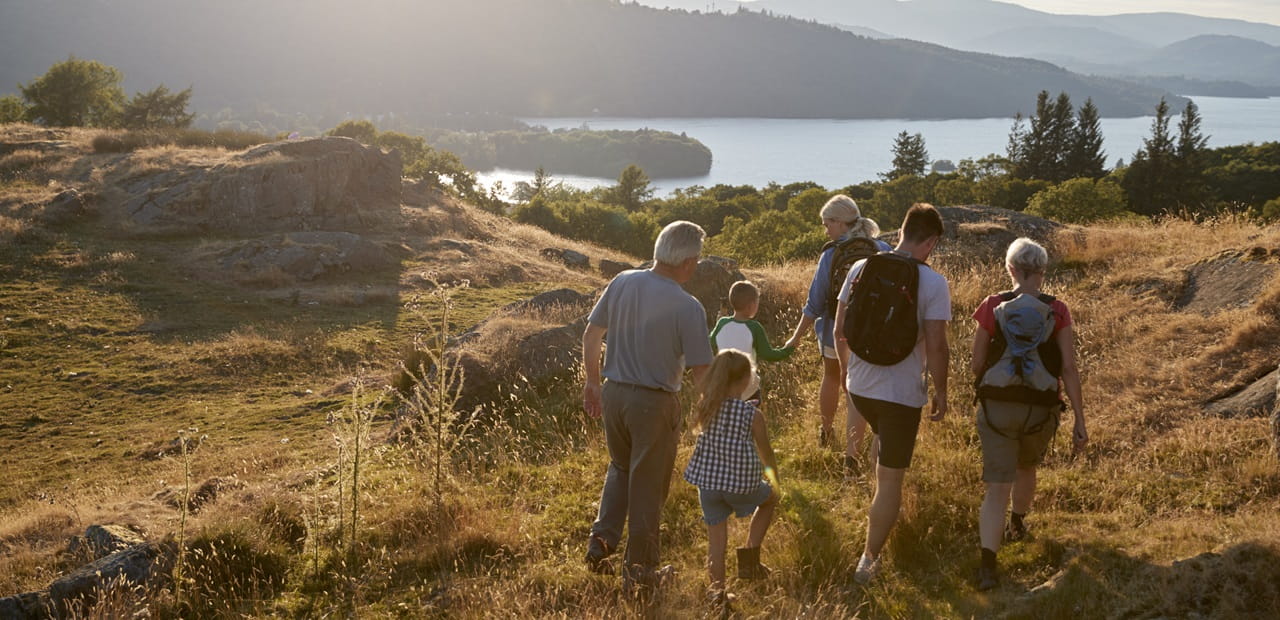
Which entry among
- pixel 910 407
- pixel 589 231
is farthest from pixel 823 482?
pixel 589 231

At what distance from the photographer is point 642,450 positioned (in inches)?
175

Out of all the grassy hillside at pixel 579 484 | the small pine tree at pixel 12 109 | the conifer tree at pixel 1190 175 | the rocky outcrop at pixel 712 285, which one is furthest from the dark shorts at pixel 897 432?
the small pine tree at pixel 12 109

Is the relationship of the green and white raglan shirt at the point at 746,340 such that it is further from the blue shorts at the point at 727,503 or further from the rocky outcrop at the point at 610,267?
the rocky outcrop at the point at 610,267

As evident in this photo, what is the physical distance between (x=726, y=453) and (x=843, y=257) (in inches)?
86.5

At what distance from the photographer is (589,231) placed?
186ft

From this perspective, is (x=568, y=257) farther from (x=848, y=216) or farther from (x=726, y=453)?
(x=726, y=453)

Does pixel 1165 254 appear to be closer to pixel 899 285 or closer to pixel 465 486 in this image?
pixel 899 285

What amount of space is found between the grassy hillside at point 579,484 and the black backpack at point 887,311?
4.76 ft

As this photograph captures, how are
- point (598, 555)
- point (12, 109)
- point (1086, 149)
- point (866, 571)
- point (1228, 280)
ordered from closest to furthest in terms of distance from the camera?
point (866, 571), point (598, 555), point (1228, 280), point (12, 109), point (1086, 149)

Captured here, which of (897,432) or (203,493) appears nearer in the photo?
(897,432)

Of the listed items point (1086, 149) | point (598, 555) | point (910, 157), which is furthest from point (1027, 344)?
point (910, 157)

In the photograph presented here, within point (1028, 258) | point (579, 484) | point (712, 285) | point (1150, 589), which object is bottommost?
point (579, 484)

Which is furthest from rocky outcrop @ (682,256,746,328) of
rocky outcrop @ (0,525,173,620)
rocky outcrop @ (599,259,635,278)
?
rocky outcrop @ (599,259,635,278)

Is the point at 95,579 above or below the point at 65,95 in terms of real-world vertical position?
below
